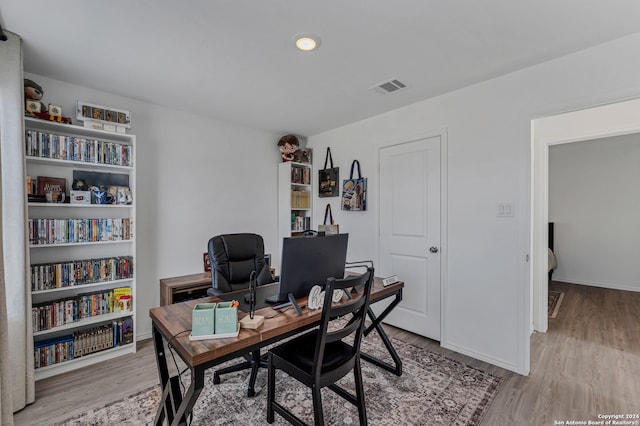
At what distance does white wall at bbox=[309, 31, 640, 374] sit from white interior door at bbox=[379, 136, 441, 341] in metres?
0.13

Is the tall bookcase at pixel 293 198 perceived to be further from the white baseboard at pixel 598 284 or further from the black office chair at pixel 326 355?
the white baseboard at pixel 598 284

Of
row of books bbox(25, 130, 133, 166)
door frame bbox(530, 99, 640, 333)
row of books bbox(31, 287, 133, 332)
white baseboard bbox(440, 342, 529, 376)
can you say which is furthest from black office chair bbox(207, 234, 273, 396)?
door frame bbox(530, 99, 640, 333)

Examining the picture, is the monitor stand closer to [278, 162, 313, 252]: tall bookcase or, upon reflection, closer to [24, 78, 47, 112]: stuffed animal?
[278, 162, 313, 252]: tall bookcase

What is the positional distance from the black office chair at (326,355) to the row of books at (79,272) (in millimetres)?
1762

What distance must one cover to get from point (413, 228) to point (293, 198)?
1.69 m

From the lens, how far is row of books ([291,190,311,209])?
3994mm

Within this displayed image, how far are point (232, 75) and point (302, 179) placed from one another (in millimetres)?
1913

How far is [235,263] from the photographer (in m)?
2.52

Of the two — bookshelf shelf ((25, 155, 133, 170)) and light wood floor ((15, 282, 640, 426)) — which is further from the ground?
bookshelf shelf ((25, 155, 133, 170))

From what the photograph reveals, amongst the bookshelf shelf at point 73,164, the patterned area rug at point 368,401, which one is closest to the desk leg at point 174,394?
the patterned area rug at point 368,401

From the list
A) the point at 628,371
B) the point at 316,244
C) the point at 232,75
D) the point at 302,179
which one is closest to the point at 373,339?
the point at 316,244

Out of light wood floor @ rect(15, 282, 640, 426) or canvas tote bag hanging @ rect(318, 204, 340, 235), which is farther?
canvas tote bag hanging @ rect(318, 204, 340, 235)

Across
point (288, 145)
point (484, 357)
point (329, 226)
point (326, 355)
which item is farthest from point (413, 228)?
point (288, 145)

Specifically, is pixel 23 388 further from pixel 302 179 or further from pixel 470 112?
pixel 470 112
